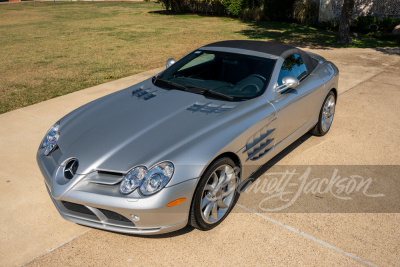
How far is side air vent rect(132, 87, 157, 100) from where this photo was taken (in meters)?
4.04

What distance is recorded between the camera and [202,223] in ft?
10.1

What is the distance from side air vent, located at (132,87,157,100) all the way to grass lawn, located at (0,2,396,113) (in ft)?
12.4

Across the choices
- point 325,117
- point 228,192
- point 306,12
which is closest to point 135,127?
point 228,192

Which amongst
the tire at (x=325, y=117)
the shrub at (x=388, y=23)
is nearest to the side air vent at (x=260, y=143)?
the tire at (x=325, y=117)

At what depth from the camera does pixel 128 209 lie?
2682mm

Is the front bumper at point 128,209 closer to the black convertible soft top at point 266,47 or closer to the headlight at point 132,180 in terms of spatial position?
the headlight at point 132,180

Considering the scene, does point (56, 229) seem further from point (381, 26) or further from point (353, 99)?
point (381, 26)

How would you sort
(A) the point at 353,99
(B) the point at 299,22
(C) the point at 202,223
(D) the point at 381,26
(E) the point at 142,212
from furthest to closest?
(B) the point at 299,22
(D) the point at 381,26
(A) the point at 353,99
(C) the point at 202,223
(E) the point at 142,212

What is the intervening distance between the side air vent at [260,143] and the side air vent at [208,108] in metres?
0.42

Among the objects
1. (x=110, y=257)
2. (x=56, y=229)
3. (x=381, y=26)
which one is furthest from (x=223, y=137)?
(x=381, y=26)

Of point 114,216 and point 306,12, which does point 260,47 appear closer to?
point 114,216

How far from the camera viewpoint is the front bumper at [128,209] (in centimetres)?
269

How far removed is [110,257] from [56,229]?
75 centimetres

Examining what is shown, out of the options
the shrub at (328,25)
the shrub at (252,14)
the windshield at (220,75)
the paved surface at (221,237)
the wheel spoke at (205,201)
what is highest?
the shrub at (252,14)
